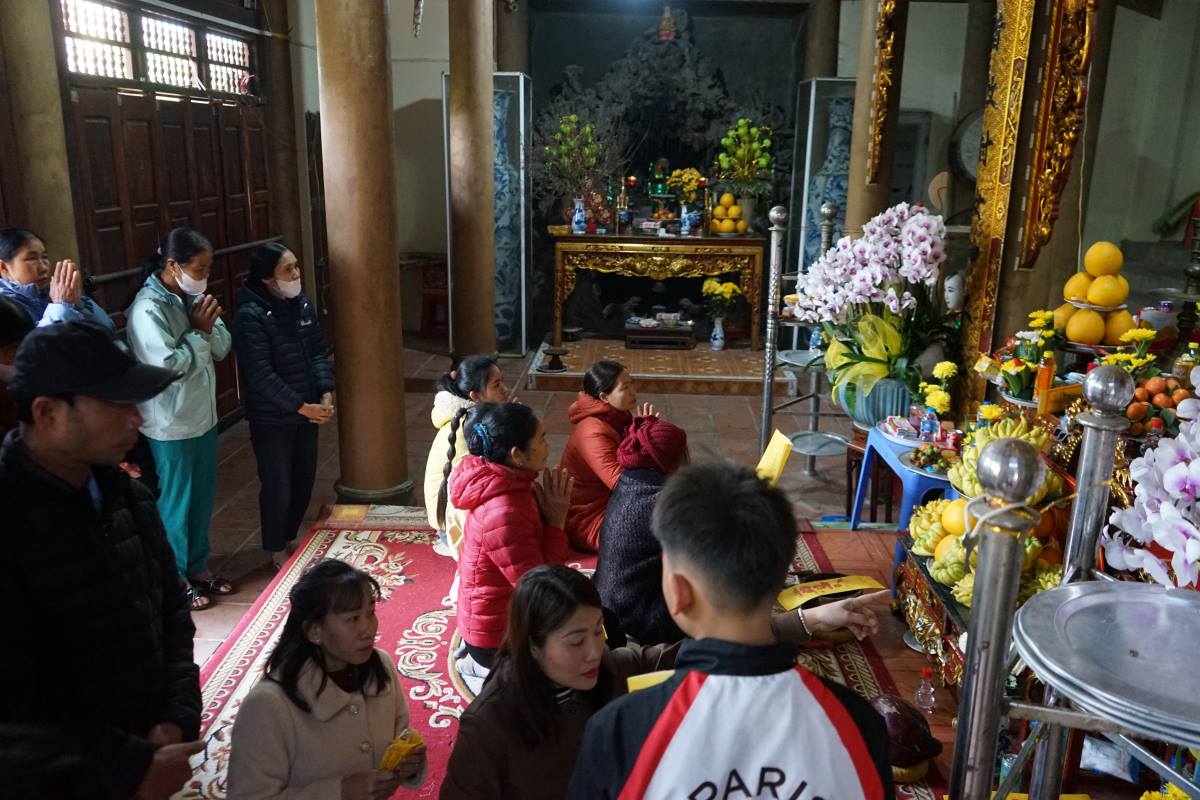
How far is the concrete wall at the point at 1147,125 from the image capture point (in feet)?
25.0

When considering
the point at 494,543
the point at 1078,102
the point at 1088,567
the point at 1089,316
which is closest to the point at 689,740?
the point at 1088,567

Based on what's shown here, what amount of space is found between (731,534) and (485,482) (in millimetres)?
1610

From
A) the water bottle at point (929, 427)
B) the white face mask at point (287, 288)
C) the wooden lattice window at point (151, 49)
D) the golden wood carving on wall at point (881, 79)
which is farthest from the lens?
the golden wood carving on wall at point (881, 79)

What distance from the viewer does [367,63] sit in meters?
4.27

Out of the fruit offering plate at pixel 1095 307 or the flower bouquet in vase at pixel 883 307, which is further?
the flower bouquet in vase at pixel 883 307

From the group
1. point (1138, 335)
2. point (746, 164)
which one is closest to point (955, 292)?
point (1138, 335)

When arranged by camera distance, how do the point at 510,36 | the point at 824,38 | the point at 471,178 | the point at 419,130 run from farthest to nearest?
the point at 419,130, the point at 510,36, the point at 824,38, the point at 471,178

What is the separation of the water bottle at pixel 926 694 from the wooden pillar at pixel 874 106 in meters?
3.57

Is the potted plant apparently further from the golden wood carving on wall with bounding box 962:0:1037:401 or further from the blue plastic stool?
the blue plastic stool

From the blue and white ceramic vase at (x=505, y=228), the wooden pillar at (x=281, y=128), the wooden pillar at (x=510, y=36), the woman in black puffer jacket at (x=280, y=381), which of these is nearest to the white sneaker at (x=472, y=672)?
the woman in black puffer jacket at (x=280, y=381)

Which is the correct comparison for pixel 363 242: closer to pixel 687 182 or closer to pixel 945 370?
pixel 945 370

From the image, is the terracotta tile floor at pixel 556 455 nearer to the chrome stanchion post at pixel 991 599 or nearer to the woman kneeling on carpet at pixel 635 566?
the woman kneeling on carpet at pixel 635 566

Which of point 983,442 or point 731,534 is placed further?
point 983,442

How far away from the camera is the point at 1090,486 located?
4.83 feet
